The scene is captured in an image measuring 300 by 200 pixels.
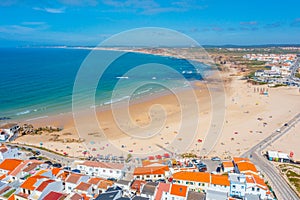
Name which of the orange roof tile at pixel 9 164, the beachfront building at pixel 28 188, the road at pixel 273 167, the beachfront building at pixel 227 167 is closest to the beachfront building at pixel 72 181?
the beachfront building at pixel 28 188

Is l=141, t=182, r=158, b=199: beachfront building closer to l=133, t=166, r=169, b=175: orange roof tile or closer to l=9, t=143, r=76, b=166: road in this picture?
l=133, t=166, r=169, b=175: orange roof tile

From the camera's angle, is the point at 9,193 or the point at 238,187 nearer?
the point at 9,193

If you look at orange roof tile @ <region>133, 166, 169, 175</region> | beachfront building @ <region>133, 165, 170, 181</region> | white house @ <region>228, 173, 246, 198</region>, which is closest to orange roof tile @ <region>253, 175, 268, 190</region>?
white house @ <region>228, 173, 246, 198</region>

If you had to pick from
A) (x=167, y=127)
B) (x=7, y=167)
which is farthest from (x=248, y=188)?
(x=7, y=167)

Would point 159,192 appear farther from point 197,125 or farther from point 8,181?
point 197,125

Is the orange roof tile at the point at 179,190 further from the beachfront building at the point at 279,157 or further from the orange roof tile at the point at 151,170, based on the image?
the beachfront building at the point at 279,157

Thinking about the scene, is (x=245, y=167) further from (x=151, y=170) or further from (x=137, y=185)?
(x=137, y=185)
